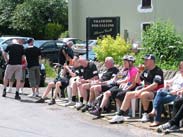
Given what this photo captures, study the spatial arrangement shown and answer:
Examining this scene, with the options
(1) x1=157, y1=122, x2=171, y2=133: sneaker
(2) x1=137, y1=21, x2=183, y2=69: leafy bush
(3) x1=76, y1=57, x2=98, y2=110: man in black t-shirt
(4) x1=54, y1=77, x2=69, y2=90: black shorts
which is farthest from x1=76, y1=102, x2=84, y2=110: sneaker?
(2) x1=137, y1=21, x2=183, y2=69: leafy bush

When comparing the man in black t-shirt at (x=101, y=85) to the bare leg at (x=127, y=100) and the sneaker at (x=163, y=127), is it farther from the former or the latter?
the sneaker at (x=163, y=127)

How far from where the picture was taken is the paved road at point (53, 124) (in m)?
9.84

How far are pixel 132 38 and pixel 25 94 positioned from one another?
21.4 m

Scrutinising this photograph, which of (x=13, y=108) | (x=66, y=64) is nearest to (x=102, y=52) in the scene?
(x=66, y=64)

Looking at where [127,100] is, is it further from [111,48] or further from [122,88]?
[111,48]

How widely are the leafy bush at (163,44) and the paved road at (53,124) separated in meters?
4.97

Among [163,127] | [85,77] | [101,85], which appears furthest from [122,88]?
[163,127]

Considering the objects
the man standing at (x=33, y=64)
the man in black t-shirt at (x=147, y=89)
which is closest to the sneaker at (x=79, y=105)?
the man in black t-shirt at (x=147, y=89)

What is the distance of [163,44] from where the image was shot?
57.1ft

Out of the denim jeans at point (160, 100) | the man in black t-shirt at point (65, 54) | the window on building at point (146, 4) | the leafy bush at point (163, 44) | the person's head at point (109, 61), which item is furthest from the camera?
the window on building at point (146, 4)

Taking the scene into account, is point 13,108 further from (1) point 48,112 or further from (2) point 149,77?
(2) point 149,77

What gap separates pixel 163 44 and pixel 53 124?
750 centimetres

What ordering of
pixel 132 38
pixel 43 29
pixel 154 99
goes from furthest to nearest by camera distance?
pixel 43 29 < pixel 132 38 < pixel 154 99

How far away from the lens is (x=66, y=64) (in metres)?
15.3
